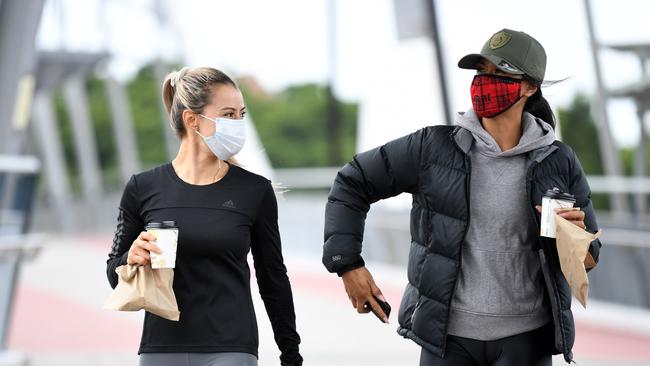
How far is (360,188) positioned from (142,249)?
73 centimetres

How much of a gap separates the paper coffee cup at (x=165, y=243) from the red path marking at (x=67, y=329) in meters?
6.05

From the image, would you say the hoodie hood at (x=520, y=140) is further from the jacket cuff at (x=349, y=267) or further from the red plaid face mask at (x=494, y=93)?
the jacket cuff at (x=349, y=267)

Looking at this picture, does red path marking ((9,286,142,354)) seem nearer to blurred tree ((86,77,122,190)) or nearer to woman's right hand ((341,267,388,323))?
woman's right hand ((341,267,388,323))

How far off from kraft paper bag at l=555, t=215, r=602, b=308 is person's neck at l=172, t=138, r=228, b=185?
102 centimetres

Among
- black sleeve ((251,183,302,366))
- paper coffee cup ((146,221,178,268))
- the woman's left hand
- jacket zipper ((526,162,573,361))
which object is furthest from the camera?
black sleeve ((251,183,302,366))

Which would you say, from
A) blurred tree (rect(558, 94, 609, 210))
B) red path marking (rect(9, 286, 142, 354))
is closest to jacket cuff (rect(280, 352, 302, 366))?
red path marking (rect(9, 286, 142, 354))

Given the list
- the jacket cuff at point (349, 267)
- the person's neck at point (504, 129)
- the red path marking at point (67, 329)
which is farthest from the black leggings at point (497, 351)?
the red path marking at point (67, 329)

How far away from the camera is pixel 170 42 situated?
26141 millimetres

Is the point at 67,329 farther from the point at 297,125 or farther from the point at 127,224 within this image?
the point at 297,125

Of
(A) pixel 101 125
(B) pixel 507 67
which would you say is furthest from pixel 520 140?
(A) pixel 101 125

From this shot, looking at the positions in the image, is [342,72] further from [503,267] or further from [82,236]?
[503,267]

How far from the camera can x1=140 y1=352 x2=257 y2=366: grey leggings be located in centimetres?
337

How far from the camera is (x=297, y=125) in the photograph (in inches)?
1854

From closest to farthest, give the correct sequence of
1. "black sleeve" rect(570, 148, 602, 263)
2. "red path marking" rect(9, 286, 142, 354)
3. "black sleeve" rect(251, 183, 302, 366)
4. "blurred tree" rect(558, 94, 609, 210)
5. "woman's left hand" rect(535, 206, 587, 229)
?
"woman's left hand" rect(535, 206, 587, 229) < "black sleeve" rect(570, 148, 602, 263) < "black sleeve" rect(251, 183, 302, 366) < "red path marking" rect(9, 286, 142, 354) < "blurred tree" rect(558, 94, 609, 210)
